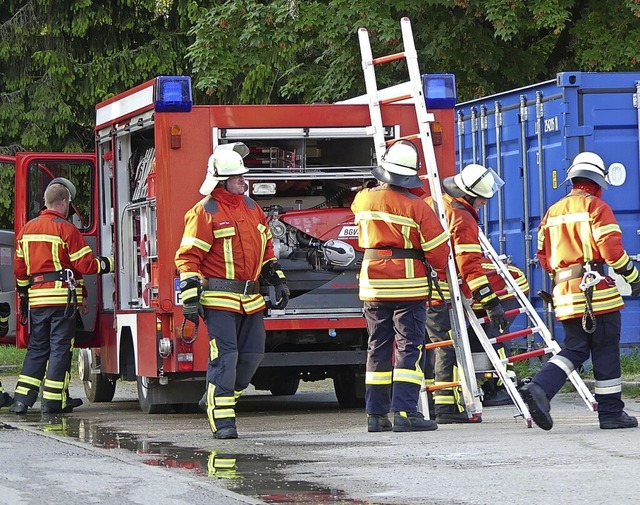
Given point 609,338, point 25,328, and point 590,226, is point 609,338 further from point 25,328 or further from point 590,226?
point 25,328

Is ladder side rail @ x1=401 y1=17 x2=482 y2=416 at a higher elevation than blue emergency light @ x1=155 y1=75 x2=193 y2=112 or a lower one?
lower

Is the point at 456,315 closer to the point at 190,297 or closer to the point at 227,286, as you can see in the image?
the point at 227,286

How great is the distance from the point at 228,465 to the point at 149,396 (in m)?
3.88

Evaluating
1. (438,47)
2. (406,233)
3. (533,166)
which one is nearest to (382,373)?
(406,233)

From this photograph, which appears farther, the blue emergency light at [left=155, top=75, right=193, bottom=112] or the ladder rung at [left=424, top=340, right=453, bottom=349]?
the blue emergency light at [left=155, top=75, right=193, bottom=112]

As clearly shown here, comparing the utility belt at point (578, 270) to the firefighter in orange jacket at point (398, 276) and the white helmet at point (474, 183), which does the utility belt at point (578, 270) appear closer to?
the firefighter in orange jacket at point (398, 276)

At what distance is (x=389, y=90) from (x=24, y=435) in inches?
149

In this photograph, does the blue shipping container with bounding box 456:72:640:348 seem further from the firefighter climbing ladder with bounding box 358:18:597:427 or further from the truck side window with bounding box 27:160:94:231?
the truck side window with bounding box 27:160:94:231

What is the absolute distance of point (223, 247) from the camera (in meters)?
9.98

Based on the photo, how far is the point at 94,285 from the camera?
1315cm

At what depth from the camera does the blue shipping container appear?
1295cm

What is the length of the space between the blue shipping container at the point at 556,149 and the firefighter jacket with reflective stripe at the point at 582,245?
2711 millimetres

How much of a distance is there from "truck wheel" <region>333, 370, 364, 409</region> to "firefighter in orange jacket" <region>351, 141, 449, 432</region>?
2377 mm

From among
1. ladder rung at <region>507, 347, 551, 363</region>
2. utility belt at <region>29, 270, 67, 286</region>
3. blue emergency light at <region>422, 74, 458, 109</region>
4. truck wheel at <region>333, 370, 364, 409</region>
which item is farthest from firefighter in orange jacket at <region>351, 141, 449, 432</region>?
utility belt at <region>29, 270, 67, 286</region>
